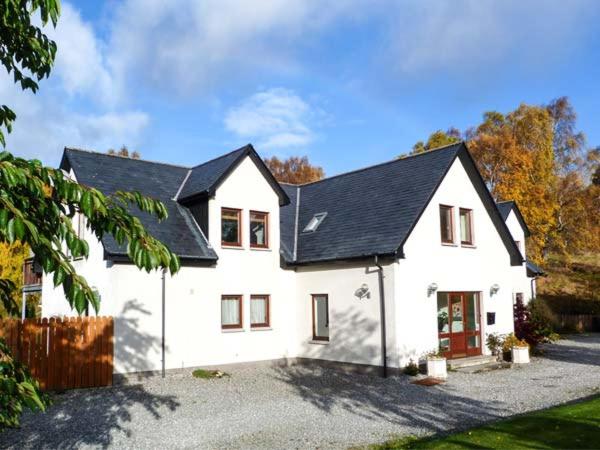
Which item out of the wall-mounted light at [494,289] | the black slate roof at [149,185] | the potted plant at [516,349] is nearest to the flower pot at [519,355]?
the potted plant at [516,349]

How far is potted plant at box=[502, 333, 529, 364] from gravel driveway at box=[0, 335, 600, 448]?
3.79 ft

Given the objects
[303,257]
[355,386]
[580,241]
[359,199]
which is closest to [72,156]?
[303,257]

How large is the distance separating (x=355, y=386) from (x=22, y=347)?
880cm

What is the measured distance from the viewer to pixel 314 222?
70.7ft

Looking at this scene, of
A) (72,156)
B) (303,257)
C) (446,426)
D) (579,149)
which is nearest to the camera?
(446,426)

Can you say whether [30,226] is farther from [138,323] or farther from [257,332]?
[257,332]

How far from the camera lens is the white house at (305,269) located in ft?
55.3

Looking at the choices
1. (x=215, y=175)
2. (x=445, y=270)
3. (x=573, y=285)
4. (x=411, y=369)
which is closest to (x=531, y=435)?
(x=411, y=369)

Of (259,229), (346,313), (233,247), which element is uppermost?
(259,229)

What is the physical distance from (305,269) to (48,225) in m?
16.7

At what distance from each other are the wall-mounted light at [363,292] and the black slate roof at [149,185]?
15.8 ft

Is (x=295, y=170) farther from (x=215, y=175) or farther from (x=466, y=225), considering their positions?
(x=215, y=175)

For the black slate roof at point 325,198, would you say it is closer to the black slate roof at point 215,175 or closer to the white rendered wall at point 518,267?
the black slate roof at point 215,175

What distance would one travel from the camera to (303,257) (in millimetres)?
20031
